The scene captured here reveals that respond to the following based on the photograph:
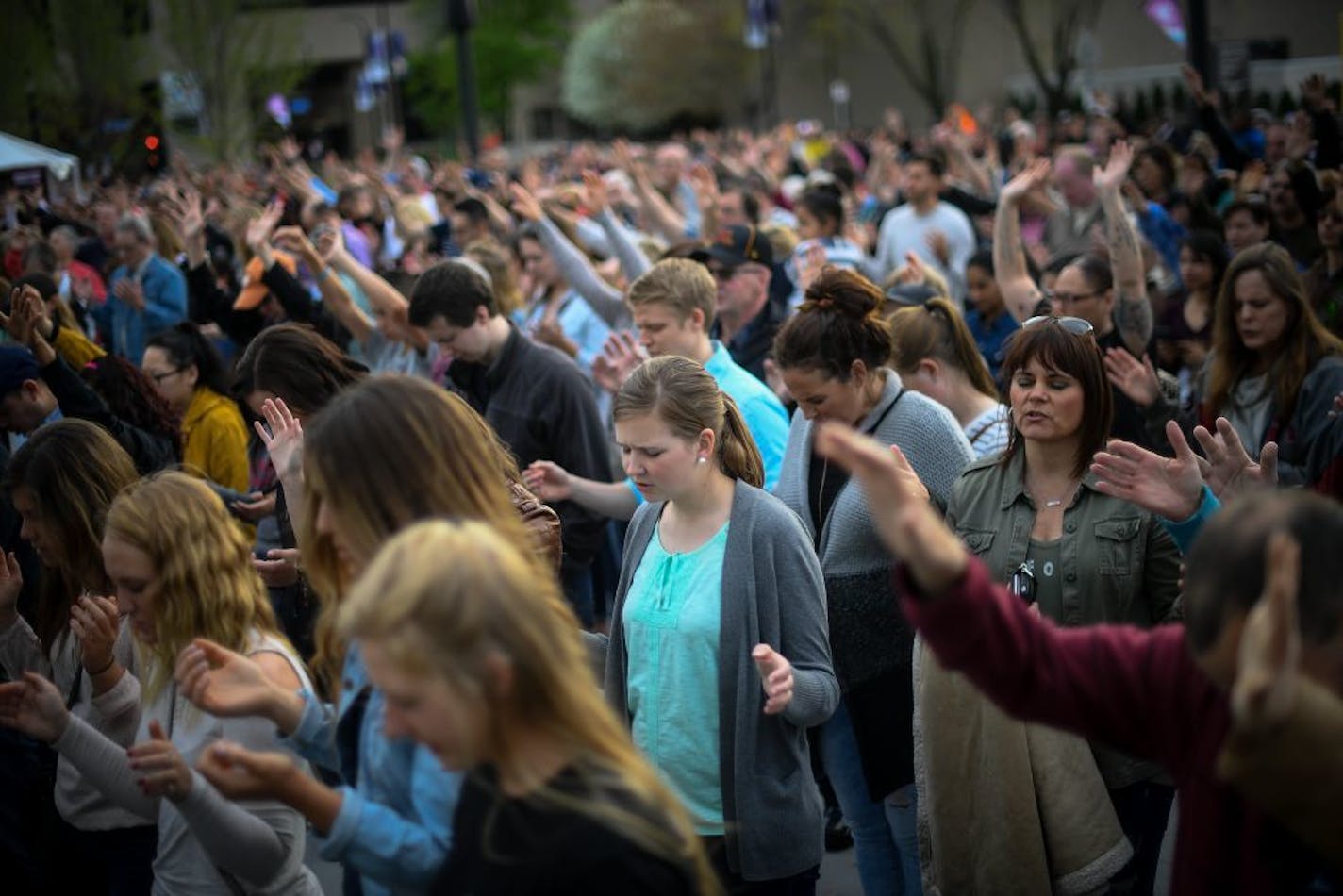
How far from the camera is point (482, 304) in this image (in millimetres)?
6105

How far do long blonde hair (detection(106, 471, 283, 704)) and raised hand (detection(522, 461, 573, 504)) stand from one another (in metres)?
1.60

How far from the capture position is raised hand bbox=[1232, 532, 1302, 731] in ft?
6.23

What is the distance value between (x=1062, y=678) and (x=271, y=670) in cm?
178

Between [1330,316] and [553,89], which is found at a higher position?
[553,89]

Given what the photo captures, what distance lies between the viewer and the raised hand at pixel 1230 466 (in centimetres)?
354

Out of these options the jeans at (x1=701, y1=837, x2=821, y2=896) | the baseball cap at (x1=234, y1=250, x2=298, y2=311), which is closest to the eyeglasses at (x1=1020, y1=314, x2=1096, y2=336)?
the jeans at (x1=701, y1=837, x2=821, y2=896)

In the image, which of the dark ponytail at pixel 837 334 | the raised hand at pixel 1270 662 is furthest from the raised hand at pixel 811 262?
the raised hand at pixel 1270 662

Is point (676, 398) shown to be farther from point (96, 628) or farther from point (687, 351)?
point (687, 351)

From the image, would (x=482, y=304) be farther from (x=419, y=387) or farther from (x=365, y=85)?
(x=365, y=85)

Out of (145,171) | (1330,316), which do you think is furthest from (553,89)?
(1330,316)

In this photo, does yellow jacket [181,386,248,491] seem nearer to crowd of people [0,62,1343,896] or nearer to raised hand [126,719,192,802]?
crowd of people [0,62,1343,896]

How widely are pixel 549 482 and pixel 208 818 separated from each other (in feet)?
7.60

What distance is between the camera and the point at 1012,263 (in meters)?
7.02

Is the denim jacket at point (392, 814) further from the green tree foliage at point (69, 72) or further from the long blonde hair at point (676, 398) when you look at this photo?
the green tree foliage at point (69, 72)
